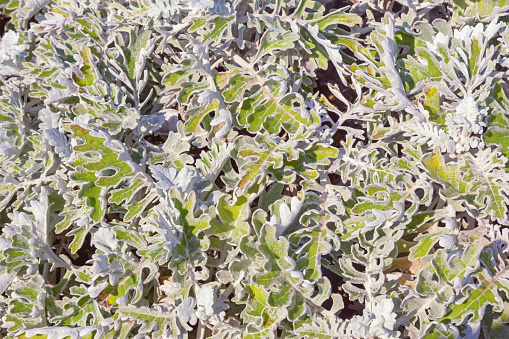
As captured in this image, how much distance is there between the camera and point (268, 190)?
7.23 feet

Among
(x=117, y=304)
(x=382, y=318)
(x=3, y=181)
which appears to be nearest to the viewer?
(x=382, y=318)

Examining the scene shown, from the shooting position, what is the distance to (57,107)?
229 cm

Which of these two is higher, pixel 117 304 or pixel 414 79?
pixel 414 79

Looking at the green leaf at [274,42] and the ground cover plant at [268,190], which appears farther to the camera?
the green leaf at [274,42]

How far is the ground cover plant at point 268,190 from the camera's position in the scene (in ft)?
5.73

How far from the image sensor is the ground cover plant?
1.75 metres

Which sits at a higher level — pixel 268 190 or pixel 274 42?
pixel 274 42

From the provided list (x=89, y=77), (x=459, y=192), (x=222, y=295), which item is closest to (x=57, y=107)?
(x=89, y=77)

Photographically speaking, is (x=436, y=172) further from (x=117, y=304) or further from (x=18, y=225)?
(x=18, y=225)

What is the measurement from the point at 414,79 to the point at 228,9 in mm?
867

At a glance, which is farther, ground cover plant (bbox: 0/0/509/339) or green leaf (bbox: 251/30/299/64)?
green leaf (bbox: 251/30/299/64)

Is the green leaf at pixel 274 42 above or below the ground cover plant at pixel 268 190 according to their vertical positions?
above

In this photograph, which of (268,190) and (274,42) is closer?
(274,42)

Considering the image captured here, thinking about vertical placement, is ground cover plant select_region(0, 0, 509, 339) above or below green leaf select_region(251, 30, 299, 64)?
below
